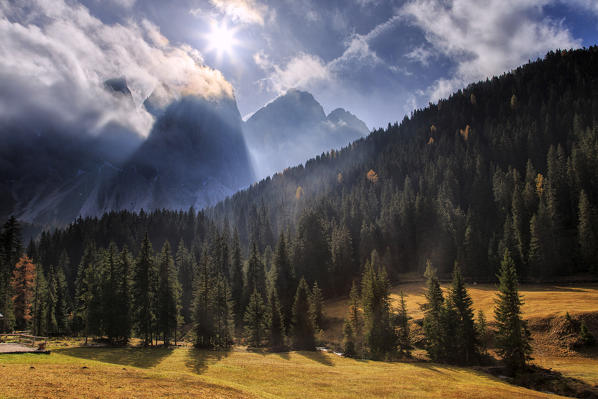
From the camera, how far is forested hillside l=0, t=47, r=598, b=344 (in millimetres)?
58275

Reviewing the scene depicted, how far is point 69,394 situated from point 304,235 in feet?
239

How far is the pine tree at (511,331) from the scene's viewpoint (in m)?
36.2

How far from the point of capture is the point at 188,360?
3853cm

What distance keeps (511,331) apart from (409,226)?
6861 centimetres

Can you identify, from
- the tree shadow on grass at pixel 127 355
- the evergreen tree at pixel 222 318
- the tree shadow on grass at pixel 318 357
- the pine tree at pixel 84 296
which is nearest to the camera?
the tree shadow on grass at pixel 127 355

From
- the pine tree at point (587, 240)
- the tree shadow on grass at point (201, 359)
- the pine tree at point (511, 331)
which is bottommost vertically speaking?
the tree shadow on grass at point (201, 359)

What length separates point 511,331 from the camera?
3700 cm

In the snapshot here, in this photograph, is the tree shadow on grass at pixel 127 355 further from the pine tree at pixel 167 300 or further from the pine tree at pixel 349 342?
the pine tree at pixel 349 342

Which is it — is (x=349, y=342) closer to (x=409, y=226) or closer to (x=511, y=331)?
(x=511, y=331)

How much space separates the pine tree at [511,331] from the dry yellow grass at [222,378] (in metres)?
4.34

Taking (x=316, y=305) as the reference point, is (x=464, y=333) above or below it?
below

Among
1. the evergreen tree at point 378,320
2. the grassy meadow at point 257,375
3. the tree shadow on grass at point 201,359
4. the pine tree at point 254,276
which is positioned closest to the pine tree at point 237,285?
the pine tree at point 254,276

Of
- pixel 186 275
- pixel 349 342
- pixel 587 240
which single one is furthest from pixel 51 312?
pixel 587 240

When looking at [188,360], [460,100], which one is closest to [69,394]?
[188,360]
